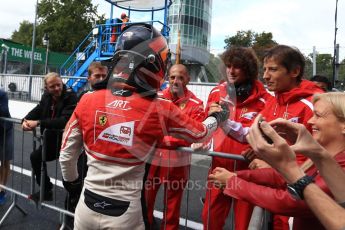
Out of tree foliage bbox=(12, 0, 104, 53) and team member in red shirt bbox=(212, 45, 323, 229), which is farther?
tree foliage bbox=(12, 0, 104, 53)

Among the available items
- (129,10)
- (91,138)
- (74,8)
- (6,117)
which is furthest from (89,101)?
(74,8)

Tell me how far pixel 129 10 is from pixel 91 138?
40.1 feet

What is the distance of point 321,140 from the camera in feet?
5.65

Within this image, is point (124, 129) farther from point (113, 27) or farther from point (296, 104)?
point (113, 27)

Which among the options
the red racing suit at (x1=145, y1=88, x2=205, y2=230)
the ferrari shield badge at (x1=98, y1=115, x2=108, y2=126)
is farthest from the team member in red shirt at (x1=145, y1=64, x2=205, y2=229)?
the ferrari shield badge at (x1=98, y1=115, x2=108, y2=126)

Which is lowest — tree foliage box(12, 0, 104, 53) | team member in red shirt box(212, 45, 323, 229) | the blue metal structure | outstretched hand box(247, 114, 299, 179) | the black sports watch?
the black sports watch

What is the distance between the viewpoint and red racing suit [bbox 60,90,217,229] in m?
2.08

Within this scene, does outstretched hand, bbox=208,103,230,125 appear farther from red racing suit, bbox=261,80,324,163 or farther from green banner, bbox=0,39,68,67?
green banner, bbox=0,39,68,67

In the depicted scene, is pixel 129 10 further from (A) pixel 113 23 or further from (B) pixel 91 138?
(B) pixel 91 138

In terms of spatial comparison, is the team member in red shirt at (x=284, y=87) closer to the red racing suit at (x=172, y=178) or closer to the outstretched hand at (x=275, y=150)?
the red racing suit at (x=172, y=178)

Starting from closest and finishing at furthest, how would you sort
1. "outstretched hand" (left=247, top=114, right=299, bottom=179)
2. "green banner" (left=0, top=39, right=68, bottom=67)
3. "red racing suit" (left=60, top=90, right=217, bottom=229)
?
"outstretched hand" (left=247, top=114, right=299, bottom=179), "red racing suit" (left=60, top=90, right=217, bottom=229), "green banner" (left=0, top=39, right=68, bottom=67)

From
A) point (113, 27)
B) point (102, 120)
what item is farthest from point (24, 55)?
point (102, 120)

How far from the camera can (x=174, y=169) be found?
363 centimetres

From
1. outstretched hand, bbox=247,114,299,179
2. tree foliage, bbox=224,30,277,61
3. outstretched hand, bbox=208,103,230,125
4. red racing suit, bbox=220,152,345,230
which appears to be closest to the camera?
outstretched hand, bbox=247,114,299,179
